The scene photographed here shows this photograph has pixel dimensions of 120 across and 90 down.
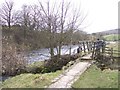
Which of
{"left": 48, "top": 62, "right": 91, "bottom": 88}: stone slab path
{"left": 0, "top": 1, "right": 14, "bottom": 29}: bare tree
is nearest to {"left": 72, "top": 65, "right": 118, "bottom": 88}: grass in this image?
{"left": 48, "top": 62, "right": 91, "bottom": 88}: stone slab path

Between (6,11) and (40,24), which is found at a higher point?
(6,11)

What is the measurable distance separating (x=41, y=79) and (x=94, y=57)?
8648mm

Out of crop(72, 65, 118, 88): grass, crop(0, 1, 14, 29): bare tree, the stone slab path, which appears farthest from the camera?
crop(0, 1, 14, 29): bare tree

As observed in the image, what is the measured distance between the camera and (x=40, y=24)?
27.7m

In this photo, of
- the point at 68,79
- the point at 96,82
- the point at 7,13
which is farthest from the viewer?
the point at 7,13

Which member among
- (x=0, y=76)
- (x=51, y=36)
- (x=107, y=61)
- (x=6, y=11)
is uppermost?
(x=6, y=11)

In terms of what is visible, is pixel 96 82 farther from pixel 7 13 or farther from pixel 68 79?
pixel 7 13

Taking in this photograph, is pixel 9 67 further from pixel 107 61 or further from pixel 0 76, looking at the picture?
pixel 107 61

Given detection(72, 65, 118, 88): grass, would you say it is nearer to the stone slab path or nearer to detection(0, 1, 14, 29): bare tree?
the stone slab path

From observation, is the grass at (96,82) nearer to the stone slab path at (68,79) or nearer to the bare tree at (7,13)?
the stone slab path at (68,79)

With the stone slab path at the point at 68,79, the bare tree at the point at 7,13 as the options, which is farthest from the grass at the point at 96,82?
the bare tree at the point at 7,13

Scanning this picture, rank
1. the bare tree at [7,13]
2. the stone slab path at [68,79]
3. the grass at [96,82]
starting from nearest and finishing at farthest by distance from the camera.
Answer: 1. the grass at [96,82]
2. the stone slab path at [68,79]
3. the bare tree at [7,13]

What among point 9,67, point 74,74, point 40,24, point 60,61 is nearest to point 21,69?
point 9,67

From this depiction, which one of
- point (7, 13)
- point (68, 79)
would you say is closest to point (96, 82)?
point (68, 79)
